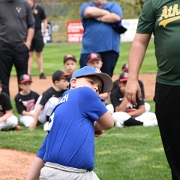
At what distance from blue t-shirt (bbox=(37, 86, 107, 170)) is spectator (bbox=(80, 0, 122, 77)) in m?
4.49

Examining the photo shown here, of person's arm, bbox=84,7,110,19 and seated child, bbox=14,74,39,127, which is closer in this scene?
person's arm, bbox=84,7,110,19

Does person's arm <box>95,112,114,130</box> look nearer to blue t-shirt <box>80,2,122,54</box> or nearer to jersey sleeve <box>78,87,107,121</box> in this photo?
jersey sleeve <box>78,87,107,121</box>

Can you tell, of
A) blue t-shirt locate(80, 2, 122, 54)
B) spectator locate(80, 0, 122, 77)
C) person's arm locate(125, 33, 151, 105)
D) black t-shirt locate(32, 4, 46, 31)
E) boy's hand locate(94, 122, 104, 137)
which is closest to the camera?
boy's hand locate(94, 122, 104, 137)

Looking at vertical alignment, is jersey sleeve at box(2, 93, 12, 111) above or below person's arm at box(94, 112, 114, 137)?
below

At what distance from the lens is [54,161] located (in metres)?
3.48

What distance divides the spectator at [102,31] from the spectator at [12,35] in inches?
44.2

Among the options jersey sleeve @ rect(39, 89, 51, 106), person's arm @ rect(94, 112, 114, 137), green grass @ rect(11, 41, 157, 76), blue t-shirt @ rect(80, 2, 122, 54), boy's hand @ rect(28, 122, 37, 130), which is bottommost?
green grass @ rect(11, 41, 157, 76)

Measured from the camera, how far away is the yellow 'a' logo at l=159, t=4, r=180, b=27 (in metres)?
3.65

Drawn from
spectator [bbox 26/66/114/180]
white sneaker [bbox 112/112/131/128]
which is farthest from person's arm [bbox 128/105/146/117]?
spectator [bbox 26/66/114/180]

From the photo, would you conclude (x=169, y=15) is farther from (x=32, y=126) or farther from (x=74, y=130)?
(x=32, y=126)

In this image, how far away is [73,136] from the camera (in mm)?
3477

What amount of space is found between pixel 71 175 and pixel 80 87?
1.96 feet

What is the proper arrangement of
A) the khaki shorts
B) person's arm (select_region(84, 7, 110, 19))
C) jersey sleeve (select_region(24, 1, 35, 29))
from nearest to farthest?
the khaki shorts → person's arm (select_region(84, 7, 110, 19)) → jersey sleeve (select_region(24, 1, 35, 29))

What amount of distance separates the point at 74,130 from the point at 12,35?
17.7 feet
